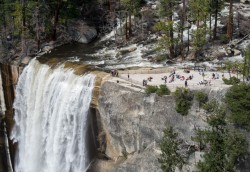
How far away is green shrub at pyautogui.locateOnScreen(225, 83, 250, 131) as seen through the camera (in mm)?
44344

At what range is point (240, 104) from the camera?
4466 centimetres

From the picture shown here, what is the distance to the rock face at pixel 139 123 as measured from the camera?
4812 cm

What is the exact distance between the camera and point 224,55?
63.3 m

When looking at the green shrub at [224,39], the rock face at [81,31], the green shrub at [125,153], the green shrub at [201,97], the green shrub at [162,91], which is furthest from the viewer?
the rock face at [81,31]

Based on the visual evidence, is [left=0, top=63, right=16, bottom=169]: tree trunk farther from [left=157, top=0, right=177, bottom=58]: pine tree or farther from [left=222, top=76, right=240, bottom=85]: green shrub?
[left=222, top=76, right=240, bottom=85]: green shrub

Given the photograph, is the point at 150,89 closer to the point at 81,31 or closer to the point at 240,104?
the point at 240,104

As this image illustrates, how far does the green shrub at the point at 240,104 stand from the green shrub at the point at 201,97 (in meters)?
2.52

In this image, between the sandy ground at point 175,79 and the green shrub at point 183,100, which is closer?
the green shrub at point 183,100

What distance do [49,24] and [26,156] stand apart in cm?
2384

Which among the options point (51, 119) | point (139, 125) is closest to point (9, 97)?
point (51, 119)

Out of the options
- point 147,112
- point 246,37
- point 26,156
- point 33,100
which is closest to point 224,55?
point 246,37

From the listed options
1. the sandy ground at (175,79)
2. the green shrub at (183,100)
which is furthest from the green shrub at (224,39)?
the green shrub at (183,100)

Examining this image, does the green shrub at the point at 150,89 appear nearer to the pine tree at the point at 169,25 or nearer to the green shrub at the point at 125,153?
the green shrub at the point at 125,153

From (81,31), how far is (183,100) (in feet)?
116
